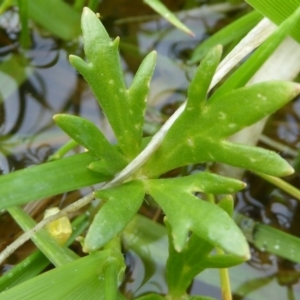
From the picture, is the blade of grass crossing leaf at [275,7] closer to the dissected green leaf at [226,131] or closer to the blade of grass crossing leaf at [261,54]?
the blade of grass crossing leaf at [261,54]

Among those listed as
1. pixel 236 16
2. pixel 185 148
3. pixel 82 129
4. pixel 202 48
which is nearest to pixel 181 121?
pixel 185 148

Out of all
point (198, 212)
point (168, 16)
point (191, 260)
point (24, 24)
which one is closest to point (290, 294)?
point (191, 260)

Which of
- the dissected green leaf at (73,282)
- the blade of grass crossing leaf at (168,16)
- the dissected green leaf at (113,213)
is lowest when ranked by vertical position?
the dissected green leaf at (73,282)

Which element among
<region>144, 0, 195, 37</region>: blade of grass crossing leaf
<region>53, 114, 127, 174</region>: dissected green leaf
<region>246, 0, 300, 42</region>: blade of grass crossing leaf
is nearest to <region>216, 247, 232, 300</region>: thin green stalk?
<region>53, 114, 127, 174</region>: dissected green leaf

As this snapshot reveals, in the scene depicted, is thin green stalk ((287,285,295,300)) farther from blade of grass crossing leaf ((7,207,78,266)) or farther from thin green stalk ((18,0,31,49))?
thin green stalk ((18,0,31,49))

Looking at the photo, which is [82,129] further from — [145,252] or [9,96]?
[9,96]

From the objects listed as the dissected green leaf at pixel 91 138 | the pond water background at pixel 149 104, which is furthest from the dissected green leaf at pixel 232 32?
the dissected green leaf at pixel 91 138
